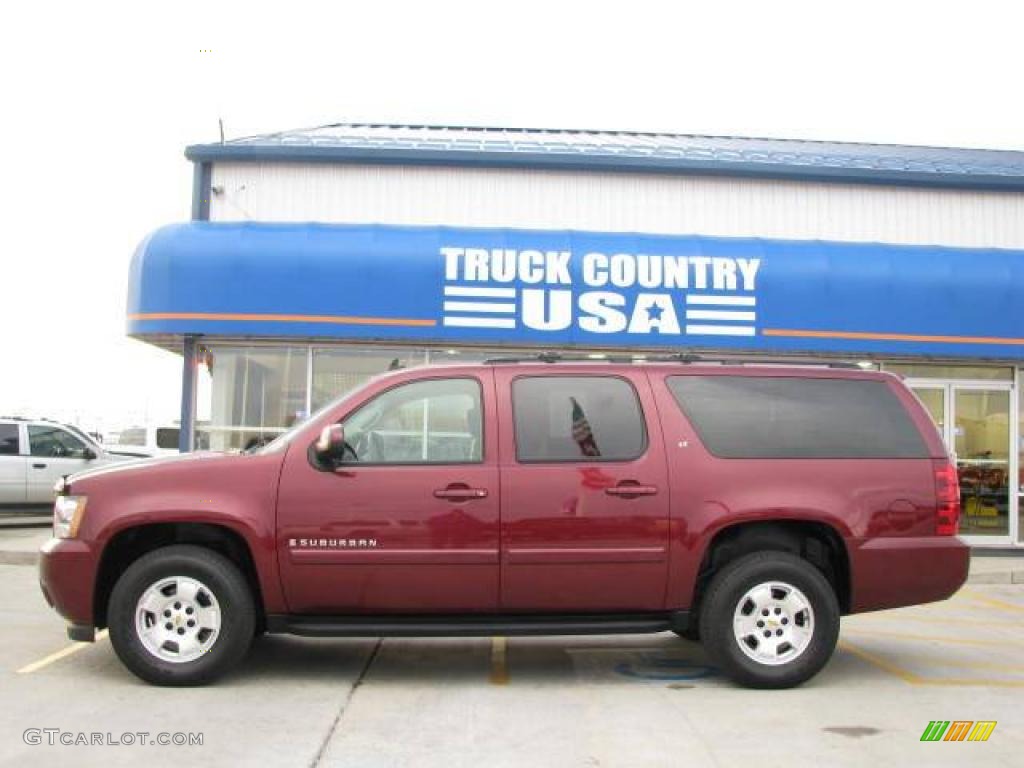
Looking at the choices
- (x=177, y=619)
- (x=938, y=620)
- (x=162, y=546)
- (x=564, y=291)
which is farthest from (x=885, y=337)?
(x=177, y=619)

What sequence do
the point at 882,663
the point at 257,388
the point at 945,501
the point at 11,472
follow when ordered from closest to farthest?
the point at 945,501, the point at 882,663, the point at 257,388, the point at 11,472

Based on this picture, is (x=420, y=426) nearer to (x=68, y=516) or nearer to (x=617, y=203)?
(x=68, y=516)

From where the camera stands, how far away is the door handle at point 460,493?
6.14m

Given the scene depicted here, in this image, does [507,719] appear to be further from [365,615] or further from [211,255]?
[211,255]

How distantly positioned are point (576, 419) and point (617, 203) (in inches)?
361

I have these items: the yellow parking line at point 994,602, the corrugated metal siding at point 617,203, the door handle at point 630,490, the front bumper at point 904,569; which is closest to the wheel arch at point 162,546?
the door handle at point 630,490

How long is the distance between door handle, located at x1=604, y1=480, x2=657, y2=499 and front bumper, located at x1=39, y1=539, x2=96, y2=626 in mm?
3072

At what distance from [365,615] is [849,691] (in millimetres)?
2970

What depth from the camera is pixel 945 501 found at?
650cm

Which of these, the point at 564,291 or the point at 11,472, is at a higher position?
the point at 564,291

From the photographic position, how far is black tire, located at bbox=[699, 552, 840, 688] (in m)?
6.23

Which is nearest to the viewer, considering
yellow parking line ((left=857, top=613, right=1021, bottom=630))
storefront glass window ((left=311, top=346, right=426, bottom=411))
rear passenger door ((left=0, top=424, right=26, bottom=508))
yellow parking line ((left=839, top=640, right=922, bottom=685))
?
yellow parking line ((left=839, top=640, right=922, bottom=685))
